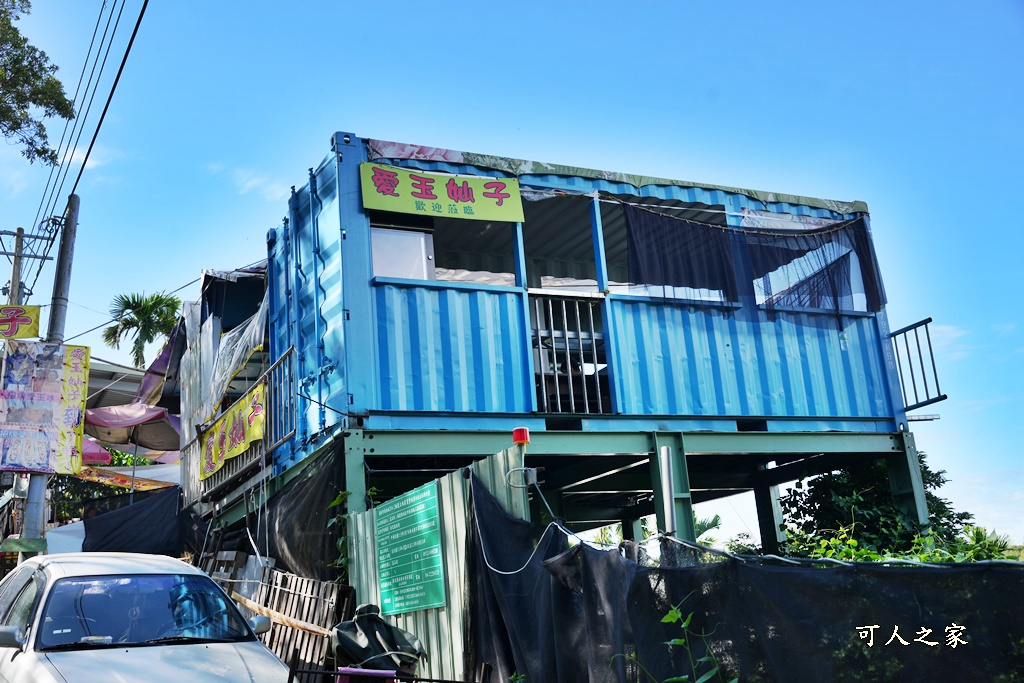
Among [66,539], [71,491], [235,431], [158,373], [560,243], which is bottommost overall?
[66,539]

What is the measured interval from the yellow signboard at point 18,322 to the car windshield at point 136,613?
8091 millimetres

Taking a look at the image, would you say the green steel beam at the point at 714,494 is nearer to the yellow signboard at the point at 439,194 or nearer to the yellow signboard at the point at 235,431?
the yellow signboard at the point at 439,194

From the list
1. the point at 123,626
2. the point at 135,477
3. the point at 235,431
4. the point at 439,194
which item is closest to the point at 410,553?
the point at 123,626

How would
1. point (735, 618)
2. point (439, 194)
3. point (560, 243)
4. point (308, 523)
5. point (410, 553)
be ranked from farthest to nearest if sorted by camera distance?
point (560, 243) < point (439, 194) < point (308, 523) < point (410, 553) < point (735, 618)

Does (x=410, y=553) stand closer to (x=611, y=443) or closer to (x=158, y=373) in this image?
(x=611, y=443)

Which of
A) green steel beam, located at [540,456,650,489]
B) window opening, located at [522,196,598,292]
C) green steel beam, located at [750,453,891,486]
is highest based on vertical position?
window opening, located at [522,196,598,292]

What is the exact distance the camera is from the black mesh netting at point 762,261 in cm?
1034

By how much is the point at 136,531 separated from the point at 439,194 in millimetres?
8074

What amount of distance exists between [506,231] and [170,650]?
311 inches

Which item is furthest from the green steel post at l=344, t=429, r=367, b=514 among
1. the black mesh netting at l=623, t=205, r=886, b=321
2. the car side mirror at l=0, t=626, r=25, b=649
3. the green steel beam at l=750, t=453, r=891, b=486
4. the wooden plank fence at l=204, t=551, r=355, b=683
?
the green steel beam at l=750, t=453, r=891, b=486

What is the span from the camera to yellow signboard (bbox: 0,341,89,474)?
1263cm

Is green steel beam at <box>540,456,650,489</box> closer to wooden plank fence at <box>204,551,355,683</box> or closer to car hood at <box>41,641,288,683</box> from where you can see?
wooden plank fence at <box>204,551,355,683</box>

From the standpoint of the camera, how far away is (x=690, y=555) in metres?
4.49

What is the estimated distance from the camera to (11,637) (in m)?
5.81
